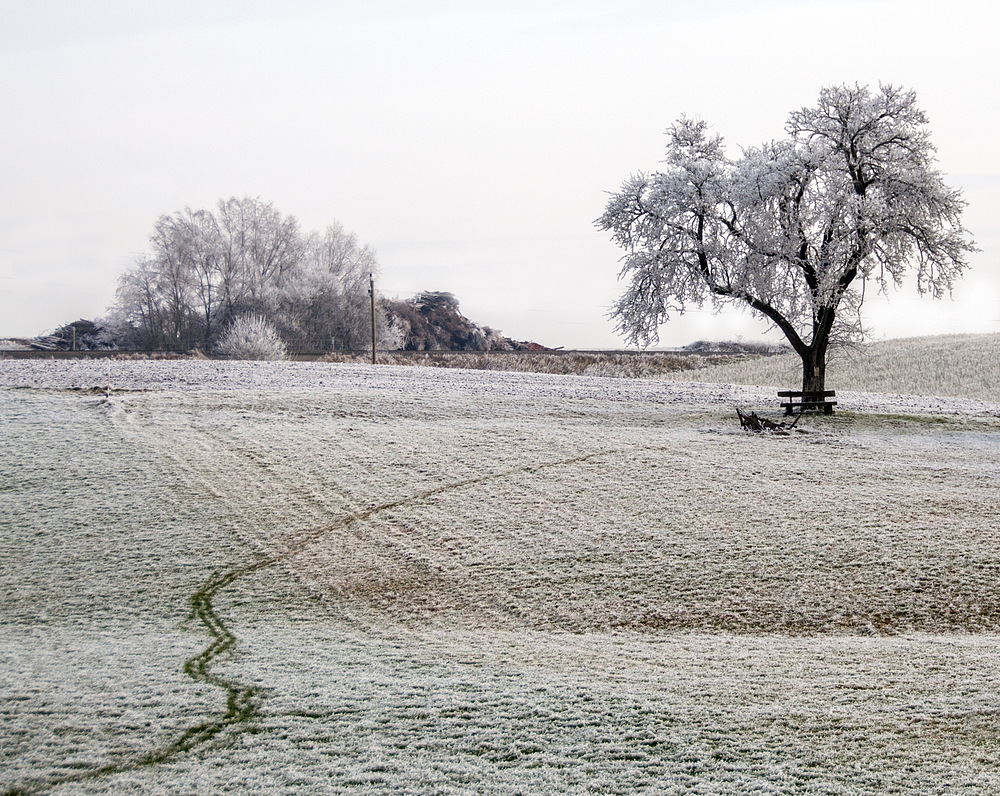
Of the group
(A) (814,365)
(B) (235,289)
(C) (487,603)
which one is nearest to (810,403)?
(A) (814,365)

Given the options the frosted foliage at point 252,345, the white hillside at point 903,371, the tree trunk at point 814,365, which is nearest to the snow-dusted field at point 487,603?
the tree trunk at point 814,365

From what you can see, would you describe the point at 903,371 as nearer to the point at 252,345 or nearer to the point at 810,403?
the point at 810,403

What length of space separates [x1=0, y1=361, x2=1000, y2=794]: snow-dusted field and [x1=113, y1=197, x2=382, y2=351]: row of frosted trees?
1664 inches

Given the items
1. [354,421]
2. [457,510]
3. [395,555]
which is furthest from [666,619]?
[354,421]

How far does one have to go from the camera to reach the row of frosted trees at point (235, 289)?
63938mm

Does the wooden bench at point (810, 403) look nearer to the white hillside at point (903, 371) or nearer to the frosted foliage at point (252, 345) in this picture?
the white hillside at point (903, 371)

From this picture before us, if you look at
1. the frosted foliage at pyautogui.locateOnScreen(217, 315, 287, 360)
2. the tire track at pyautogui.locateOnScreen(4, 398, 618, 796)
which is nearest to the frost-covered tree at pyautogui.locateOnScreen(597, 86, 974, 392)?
the tire track at pyautogui.locateOnScreen(4, 398, 618, 796)

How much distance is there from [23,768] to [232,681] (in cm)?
176

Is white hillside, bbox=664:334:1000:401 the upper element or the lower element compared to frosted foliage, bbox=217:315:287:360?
lower

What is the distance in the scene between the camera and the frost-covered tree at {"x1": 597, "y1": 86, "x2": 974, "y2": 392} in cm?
2580

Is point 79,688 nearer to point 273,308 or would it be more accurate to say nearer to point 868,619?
point 868,619

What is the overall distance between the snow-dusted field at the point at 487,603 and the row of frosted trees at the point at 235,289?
42.3 metres

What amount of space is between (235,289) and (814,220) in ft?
162

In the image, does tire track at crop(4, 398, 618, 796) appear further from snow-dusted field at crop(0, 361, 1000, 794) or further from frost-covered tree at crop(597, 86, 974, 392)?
frost-covered tree at crop(597, 86, 974, 392)
